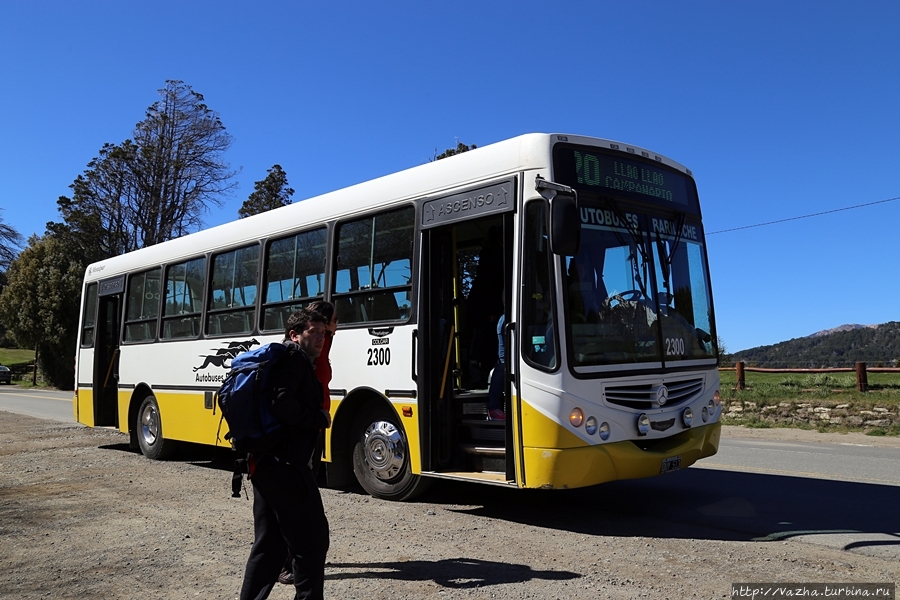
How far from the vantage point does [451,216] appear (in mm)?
7750

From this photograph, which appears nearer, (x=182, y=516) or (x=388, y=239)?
(x=182, y=516)

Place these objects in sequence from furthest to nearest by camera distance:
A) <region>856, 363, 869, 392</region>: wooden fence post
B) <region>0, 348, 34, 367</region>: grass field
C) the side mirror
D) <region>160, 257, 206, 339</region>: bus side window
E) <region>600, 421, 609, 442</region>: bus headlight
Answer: <region>0, 348, 34, 367</region>: grass field, <region>856, 363, 869, 392</region>: wooden fence post, <region>160, 257, 206, 339</region>: bus side window, <region>600, 421, 609, 442</region>: bus headlight, the side mirror

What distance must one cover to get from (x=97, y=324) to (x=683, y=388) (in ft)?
35.2

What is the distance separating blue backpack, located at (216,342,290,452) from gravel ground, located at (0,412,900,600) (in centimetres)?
142

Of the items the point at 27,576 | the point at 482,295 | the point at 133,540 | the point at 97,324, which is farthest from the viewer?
the point at 97,324

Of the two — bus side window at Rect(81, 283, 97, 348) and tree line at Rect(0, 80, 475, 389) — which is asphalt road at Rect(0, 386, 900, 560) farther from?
tree line at Rect(0, 80, 475, 389)

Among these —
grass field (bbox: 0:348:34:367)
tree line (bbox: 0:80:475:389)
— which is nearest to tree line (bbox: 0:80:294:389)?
tree line (bbox: 0:80:475:389)

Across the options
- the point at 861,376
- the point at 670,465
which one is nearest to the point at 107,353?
the point at 670,465

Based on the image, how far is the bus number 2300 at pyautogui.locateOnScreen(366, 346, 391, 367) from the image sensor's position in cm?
821

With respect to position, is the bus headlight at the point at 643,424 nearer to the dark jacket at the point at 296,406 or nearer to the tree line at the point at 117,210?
the dark jacket at the point at 296,406

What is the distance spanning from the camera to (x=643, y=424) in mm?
6941

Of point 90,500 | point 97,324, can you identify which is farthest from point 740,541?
point 97,324

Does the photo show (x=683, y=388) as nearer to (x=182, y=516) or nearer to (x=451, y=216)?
(x=451, y=216)
